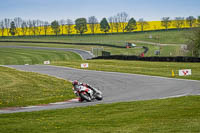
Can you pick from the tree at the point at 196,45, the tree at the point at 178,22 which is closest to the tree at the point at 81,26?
the tree at the point at 178,22

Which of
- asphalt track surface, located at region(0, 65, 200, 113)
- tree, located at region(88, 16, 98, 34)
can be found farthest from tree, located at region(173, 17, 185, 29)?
asphalt track surface, located at region(0, 65, 200, 113)

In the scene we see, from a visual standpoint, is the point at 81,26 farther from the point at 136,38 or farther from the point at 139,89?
the point at 139,89

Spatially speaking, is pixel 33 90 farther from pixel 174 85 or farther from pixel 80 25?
pixel 80 25

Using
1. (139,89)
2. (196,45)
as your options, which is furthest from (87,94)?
(196,45)

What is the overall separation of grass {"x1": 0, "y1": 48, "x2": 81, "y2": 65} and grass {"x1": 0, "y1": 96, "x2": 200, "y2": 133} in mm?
60522

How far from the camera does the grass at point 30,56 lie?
76250mm

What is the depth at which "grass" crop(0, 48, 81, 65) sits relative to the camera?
76.2 meters

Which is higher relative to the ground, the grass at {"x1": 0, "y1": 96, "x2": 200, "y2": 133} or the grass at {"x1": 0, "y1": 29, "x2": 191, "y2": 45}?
the grass at {"x1": 0, "y1": 29, "x2": 191, "y2": 45}

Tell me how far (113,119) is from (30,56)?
73.5m

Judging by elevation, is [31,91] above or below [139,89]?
above

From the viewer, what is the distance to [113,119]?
42.4 ft

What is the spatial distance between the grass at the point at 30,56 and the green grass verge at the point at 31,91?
46.7 m

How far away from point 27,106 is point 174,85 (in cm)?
1239

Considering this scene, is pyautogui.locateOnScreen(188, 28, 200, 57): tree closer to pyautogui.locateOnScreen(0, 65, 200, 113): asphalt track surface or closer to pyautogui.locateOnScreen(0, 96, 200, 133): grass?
pyautogui.locateOnScreen(0, 65, 200, 113): asphalt track surface
